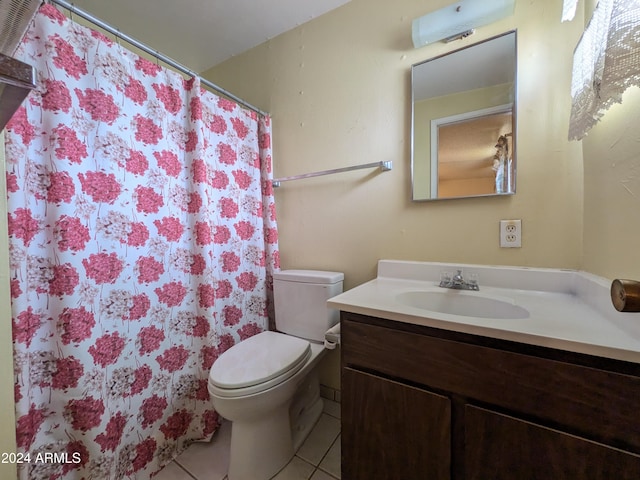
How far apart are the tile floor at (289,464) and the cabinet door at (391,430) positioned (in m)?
0.33

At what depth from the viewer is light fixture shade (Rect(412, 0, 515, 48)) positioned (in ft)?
3.21

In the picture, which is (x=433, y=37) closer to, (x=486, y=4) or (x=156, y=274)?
(x=486, y=4)

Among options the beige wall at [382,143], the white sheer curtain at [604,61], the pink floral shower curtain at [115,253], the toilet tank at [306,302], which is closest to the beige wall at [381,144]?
the beige wall at [382,143]

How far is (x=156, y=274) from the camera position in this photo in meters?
1.12

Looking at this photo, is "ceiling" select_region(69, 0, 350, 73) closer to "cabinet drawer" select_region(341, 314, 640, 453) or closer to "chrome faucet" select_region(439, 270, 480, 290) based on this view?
"chrome faucet" select_region(439, 270, 480, 290)

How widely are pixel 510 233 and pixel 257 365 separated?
3.95ft

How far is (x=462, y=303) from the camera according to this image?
38.2 inches

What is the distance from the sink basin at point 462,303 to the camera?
0.88 metres

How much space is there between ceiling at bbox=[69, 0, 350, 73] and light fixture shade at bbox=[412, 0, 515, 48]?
56cm

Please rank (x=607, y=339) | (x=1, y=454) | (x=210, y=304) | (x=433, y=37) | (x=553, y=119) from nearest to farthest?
(x=607, y=339) < (x=1, y=454) < (x=553, y=119) < (x=433, y=37) < (x=210, y=304)

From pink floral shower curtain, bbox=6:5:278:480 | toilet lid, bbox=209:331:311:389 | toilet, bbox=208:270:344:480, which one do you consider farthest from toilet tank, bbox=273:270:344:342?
pink floral shower curtain, bbox=6:5:278:480

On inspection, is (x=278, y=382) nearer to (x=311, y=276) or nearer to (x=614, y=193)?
(x=311, y=276)

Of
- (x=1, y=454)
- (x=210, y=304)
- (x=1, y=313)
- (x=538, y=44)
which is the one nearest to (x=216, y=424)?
(x=210, y=304)

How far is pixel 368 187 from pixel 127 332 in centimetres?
130
